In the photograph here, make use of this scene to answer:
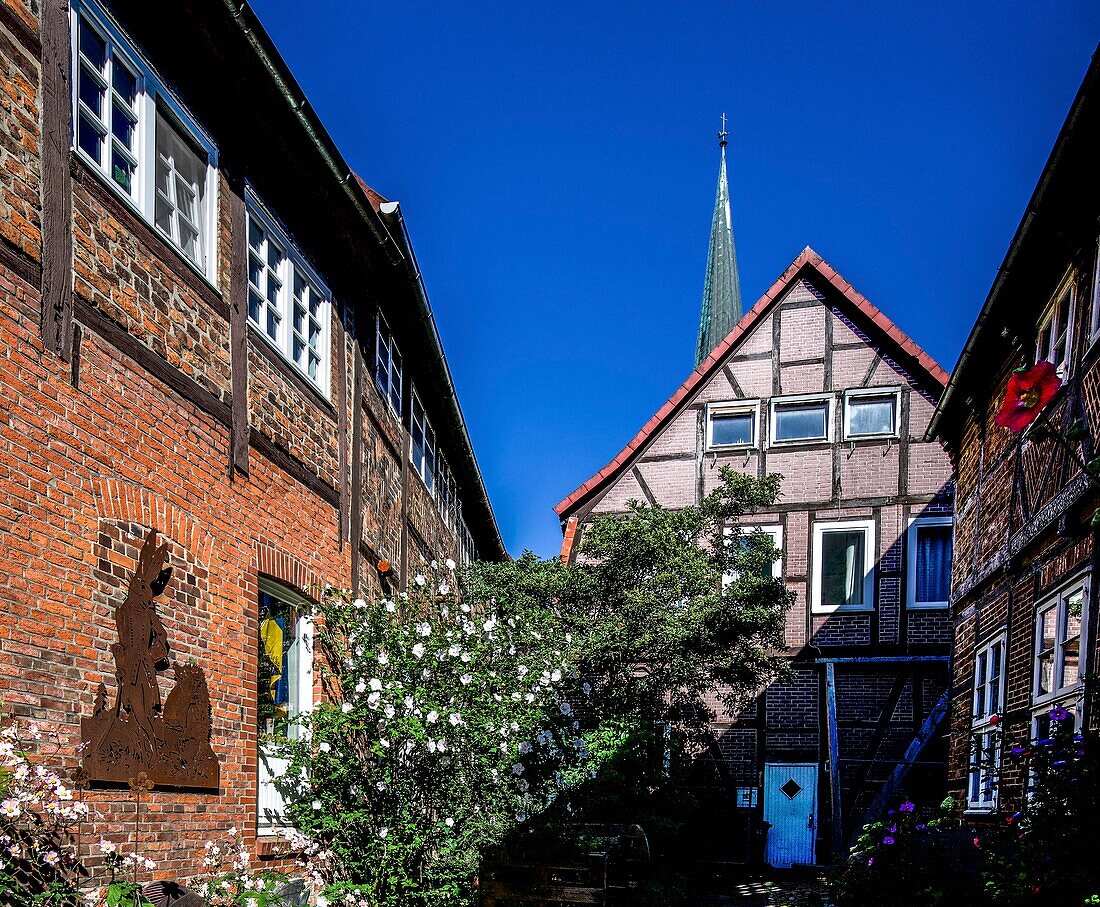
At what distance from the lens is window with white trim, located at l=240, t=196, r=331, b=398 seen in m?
7.46

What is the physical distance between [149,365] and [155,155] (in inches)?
53.1

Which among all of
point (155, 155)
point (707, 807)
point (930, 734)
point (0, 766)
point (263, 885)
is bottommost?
point (707, 807)

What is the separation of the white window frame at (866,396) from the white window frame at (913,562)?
4.99ft

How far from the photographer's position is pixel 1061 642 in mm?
7680

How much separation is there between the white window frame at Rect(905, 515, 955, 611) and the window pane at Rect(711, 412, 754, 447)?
3016 millimetres

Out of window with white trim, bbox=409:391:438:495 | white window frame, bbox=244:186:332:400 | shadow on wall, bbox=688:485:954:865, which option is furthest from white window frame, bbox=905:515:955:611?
white window frame, bbox=244:186:332:400

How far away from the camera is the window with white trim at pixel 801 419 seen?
56.8 ft

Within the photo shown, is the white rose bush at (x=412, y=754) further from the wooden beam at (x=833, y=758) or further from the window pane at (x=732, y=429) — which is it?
the window pane at (x=732, y=429)

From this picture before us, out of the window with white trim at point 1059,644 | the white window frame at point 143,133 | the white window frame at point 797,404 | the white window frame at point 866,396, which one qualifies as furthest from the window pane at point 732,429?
the white window frame at point 143,133

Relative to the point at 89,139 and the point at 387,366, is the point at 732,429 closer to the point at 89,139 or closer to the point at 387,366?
the point at 387,366

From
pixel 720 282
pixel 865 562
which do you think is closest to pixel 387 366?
pixel 865 562

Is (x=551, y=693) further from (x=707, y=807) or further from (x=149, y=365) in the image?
(x=707, y=807)

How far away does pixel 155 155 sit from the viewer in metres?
6.01

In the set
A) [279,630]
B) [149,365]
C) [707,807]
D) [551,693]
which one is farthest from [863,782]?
[149,365]
